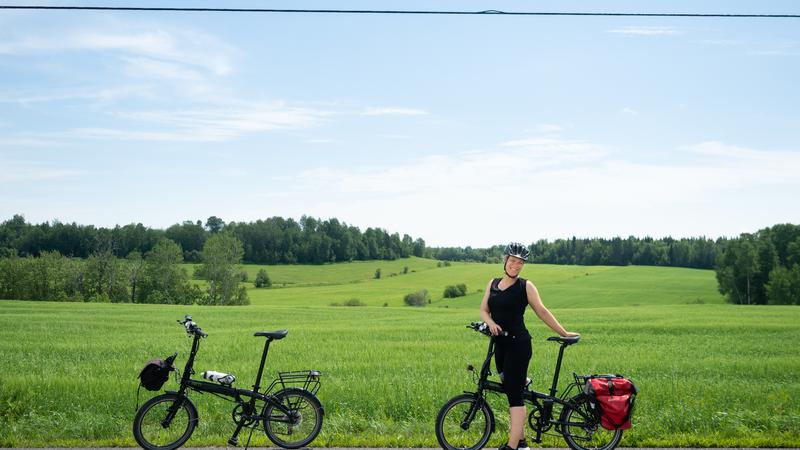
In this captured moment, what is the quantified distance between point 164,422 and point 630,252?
148m

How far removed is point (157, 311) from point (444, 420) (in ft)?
149

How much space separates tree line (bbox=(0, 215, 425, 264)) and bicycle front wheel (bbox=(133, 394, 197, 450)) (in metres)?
90.0

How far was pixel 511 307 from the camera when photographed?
7.62 meters

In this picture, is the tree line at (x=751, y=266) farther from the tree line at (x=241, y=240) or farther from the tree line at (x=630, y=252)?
the tree line at (x=241, y=240)

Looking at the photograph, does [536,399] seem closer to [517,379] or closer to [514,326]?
[517,379]

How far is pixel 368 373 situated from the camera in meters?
17.2

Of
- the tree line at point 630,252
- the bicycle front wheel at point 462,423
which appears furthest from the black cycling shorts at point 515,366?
the tree line at point 630,252

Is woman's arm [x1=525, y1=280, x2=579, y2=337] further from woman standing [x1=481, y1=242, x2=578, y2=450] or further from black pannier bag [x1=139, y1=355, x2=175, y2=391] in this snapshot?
black pannier bag [x1=139, y1=355, x2=175, y2=391]

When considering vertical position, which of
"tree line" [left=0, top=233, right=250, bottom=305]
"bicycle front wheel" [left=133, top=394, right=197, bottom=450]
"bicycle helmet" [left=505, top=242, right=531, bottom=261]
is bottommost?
"tree line" [left=0, top=233, right=250, bottom=305]

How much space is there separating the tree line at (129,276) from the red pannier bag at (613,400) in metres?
84.4

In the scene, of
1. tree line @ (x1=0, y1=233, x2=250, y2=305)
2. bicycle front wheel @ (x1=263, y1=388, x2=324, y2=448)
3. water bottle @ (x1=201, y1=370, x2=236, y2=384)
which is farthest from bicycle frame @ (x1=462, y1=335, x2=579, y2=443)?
tree line @ (x1=0, y1=233, x2=250, y2=305)

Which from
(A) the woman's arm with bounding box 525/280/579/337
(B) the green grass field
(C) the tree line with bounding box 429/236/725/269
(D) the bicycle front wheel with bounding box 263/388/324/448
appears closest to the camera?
(A) the woman's arm with bounding box 525/280/579/337

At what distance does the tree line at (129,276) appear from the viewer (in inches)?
3250

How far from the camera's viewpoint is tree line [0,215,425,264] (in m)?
97.2
